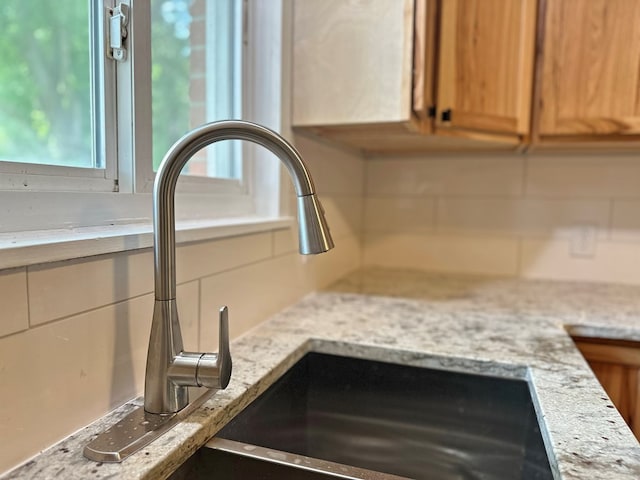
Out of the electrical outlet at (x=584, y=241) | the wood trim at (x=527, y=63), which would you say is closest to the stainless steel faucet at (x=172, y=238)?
the wood trim at (x=527, y=63)

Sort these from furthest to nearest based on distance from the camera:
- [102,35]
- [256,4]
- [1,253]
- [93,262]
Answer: [256,4], [102,35], [93,262], [1,253]

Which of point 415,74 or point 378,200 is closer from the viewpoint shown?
point 415,74

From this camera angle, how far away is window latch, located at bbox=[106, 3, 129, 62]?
0.75m

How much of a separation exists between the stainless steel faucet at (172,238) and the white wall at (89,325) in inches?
3.1

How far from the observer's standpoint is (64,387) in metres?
0.59

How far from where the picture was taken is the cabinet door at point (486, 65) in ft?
3.84

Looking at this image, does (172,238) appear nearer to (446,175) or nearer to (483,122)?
(483,122)

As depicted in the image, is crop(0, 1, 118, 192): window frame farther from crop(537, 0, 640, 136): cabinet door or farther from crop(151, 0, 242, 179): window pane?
crop(537, 0, 640, 136): cabinet door

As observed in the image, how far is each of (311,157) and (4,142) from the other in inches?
30.8

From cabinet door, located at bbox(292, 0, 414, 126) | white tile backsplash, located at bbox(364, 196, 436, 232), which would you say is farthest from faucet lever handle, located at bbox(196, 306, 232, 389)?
white tile backsplash, located at bbox(364, 196, 436, 232)

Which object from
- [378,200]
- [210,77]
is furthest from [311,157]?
[378,200]

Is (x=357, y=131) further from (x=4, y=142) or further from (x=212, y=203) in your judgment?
(x=4, y=142)

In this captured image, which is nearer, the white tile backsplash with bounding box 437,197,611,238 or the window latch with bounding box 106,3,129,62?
the window latch with bounding box 106,3,129,62

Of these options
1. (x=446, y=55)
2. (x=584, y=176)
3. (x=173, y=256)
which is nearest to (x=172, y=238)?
(x=173, y=256)
